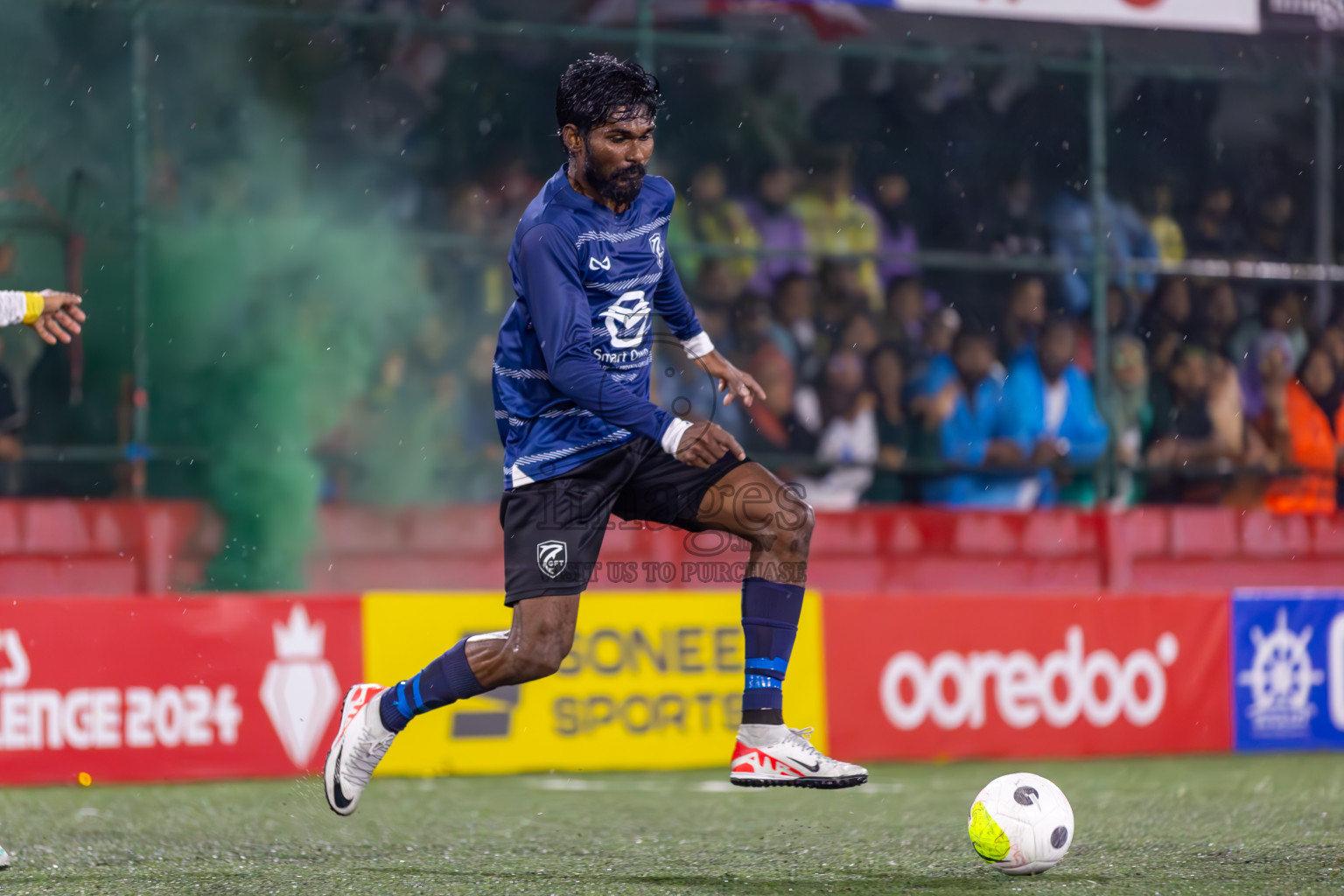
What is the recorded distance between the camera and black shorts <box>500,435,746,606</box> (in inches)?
201

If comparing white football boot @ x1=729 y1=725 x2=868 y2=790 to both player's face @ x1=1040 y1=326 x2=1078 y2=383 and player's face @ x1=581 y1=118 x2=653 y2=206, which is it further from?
player's face @ x1=1040 y1=326 x2=1078 y2=383

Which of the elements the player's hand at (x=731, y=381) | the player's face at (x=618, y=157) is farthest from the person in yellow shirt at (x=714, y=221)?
the player's face at (x=618, y=157)

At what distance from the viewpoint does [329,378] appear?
10484 millimetres

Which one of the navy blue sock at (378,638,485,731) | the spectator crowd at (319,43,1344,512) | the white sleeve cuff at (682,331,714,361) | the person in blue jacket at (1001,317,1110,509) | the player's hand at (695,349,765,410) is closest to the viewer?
the navy blue sock at (378,638,485,731)

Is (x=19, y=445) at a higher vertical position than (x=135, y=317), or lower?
lower

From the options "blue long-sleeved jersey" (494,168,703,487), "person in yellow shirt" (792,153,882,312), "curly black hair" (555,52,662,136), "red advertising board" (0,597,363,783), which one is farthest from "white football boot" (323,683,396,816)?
"person in yellow shirt" (792,153,882,312)

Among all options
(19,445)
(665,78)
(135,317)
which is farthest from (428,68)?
(19,445)

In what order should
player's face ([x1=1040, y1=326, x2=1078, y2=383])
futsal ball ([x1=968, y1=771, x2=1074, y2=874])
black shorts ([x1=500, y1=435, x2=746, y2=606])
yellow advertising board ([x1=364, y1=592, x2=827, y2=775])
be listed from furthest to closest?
player's face ([x1=1040, y1=326, x2=1078, y2=383]) < yellow advertising board ([x1=364, y1=592, x2=827, y2=775]) < black shorts ([x1=500, y1=435, x2=746, y2=606]) < futsal ball ([x1=968, y1=771, x2=1074, y2=874])

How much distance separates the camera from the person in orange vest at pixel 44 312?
16.0ft

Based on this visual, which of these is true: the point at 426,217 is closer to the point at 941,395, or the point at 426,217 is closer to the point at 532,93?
the point at 532,93

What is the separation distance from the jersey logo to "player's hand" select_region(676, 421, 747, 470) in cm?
39

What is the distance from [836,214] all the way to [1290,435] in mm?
3378

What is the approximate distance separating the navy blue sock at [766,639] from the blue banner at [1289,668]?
5093 mm

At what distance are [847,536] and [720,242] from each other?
6.83 feet
